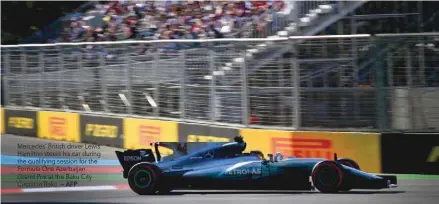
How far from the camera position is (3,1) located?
69.3ft

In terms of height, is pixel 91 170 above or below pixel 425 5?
below

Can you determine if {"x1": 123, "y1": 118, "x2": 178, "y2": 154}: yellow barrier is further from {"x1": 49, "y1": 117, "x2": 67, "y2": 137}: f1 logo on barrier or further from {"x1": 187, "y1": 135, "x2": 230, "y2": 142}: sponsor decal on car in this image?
{"x1": 49, "y1": 117, "x2": 67, "y2": 137}: f1 logo on barrier

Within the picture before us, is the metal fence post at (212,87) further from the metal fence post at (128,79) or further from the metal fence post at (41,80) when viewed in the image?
the metal fence post at (41,80)

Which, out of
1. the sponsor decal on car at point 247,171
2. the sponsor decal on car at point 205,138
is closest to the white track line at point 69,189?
the sponsor decal on car at point 247,171

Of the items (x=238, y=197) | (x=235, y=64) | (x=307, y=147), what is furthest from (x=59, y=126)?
(x=238, y=197)

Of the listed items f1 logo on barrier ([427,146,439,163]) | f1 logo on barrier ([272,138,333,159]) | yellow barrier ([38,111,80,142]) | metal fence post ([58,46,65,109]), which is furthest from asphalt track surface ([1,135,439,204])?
metal fence post ([58,46,65,109])

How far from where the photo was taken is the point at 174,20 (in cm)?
A: 1533

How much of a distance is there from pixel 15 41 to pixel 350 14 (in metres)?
9.84

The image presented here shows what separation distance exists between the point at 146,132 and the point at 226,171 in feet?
17.3

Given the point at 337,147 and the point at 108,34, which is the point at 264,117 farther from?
the point at 108,34

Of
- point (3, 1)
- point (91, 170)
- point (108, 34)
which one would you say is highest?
point (3, 1)

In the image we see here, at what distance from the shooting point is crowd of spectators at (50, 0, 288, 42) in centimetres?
1385

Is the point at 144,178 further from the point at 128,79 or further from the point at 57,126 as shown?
the point at 57,126

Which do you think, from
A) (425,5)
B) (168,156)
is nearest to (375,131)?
(168,156)
